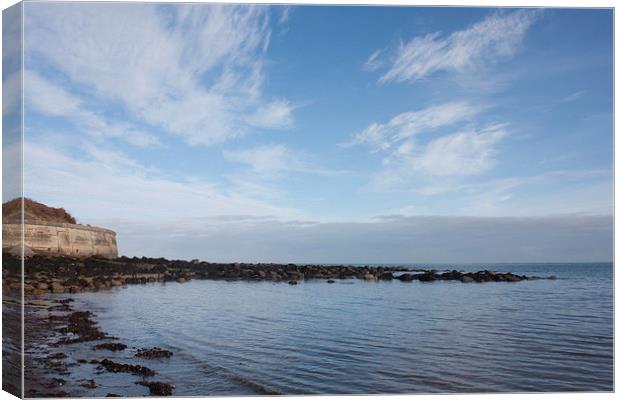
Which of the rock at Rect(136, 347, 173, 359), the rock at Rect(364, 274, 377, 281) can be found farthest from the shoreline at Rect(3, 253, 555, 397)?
the rock at Rect(364, 274, 377, 281)

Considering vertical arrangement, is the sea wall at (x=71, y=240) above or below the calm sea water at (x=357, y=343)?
above

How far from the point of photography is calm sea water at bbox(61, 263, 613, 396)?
9273 millimetres

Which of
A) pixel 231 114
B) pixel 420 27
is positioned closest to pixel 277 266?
pixel 231 114

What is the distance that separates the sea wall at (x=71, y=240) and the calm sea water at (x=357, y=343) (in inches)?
118

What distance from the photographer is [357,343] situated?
12.0 metres

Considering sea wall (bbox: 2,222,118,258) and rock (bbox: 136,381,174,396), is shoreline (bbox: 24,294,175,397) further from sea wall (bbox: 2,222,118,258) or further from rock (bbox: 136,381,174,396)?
sea wall (bbox: 2,222,118,258)

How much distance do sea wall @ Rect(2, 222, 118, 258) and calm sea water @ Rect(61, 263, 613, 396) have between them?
2.99 m

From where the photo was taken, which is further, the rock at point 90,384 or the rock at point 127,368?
the rock at point 127,368

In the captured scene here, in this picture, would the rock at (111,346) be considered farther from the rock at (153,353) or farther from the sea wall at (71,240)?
the sea wall at (71,240)

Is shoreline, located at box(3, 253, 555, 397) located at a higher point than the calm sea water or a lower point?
higher

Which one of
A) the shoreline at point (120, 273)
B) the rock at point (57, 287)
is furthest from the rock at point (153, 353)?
the rock at point (57, 287)

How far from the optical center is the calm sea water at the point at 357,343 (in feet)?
30.4

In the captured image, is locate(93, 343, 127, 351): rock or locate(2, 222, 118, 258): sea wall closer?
locate(93, 343, 127, 351): rock

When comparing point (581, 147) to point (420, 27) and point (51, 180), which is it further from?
point (51, 180)
